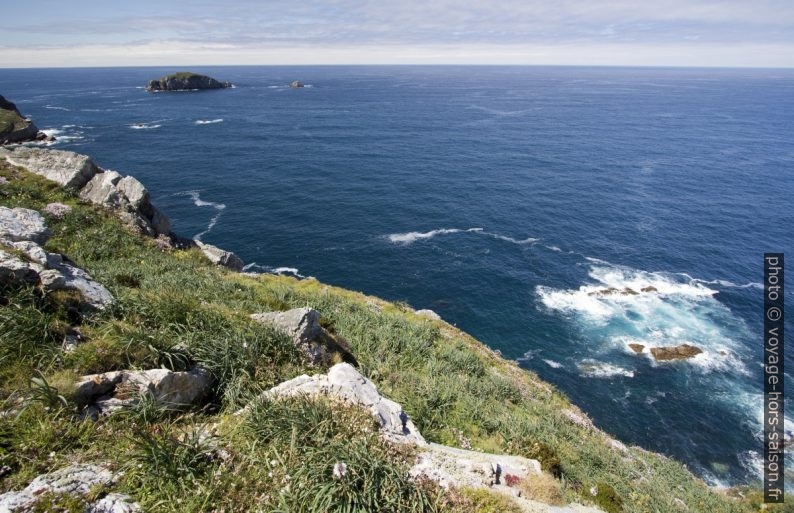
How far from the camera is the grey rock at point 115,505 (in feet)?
25.7

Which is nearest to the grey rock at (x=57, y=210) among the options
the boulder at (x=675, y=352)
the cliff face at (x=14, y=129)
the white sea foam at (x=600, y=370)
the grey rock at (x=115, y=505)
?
the grey rock at (x=115, y=505)

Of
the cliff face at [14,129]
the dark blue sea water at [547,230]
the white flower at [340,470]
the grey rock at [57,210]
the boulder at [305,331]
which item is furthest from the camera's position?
the cliff face at [14,129]

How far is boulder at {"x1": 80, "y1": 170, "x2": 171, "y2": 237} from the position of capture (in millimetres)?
37156

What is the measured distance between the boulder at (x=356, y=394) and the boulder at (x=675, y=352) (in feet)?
155

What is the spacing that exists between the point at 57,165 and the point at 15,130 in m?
94.1

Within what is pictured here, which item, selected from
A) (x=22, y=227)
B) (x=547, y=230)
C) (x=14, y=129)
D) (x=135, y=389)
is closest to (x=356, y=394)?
(x=135, y=389)

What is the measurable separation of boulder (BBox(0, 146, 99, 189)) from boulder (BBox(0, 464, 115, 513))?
39.2m

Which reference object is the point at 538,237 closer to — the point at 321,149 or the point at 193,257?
the point at 193,257

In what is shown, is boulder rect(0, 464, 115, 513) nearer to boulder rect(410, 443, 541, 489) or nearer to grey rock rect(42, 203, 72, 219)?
boulder rect(410, 443, 541, 489)

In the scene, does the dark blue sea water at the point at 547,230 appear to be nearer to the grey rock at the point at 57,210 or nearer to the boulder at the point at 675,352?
the boulder at the point at 675,352

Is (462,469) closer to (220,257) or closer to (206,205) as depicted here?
(220,257)

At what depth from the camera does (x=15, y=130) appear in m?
104

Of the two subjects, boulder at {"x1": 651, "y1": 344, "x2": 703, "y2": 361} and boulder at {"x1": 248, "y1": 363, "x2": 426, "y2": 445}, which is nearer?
boulder at {"x1": 248, "y1": 363, "x2": 426, "y2": 445}

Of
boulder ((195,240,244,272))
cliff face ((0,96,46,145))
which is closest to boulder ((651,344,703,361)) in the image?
boulder ((195,240,244,272))
